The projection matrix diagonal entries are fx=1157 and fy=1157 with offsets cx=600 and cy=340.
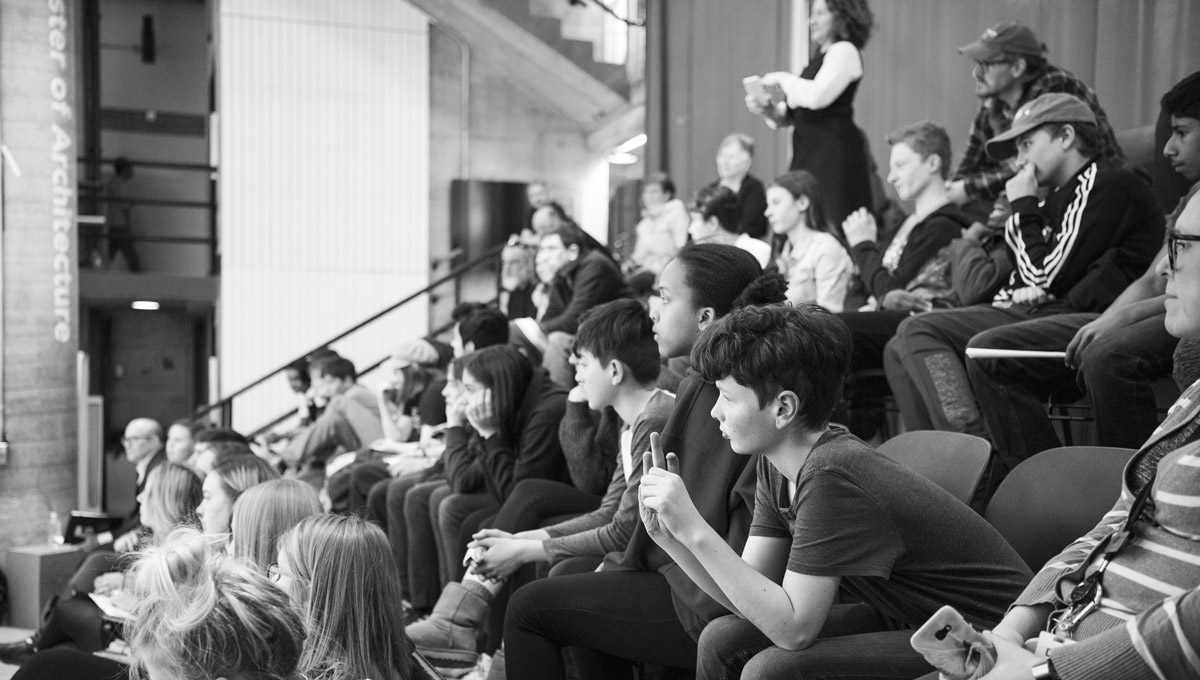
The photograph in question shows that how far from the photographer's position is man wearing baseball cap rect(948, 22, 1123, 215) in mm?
3381

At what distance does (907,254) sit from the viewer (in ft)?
11.8

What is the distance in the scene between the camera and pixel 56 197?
271 inches

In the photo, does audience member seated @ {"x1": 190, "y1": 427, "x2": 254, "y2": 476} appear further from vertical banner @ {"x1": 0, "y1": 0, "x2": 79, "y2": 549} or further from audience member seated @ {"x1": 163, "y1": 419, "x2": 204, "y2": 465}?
vertical banner @ {"x1": 0, "y1": 0, "x2": 79, "y2": 549}

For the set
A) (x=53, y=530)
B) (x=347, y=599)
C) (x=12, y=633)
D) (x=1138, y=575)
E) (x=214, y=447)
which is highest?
(x=1138, y=575)

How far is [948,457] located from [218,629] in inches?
51.4

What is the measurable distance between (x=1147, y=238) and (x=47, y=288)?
6.10 m

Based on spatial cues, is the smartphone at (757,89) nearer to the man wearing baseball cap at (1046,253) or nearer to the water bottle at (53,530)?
the man wearing baseball cap at (1046,253)

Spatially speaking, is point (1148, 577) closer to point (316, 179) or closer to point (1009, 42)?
point (1009, 42)

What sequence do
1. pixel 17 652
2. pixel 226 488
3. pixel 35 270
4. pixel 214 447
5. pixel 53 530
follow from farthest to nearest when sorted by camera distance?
pixel 35 270 → pixel 53 530 → pixel 214 447 → pixel 17 652 → pixel 226 488

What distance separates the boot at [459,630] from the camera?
9.95 feet

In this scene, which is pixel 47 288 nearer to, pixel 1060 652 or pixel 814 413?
pixel 814 413

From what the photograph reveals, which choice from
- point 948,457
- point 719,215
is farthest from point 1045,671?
point 719,215

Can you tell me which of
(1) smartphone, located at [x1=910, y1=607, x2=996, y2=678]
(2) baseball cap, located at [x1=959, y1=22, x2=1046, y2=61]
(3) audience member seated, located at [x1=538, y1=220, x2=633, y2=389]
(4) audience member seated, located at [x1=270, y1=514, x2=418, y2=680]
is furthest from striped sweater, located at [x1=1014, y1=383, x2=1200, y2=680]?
(3) audience member seated, located at [x1=538, y1=220, x2=633, y2=389]

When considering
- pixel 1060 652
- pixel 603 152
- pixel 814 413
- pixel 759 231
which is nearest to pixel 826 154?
pixel 759 231
